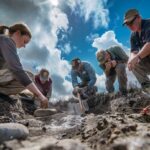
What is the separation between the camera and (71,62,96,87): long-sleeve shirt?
10.1 metres

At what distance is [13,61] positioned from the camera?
200 inches

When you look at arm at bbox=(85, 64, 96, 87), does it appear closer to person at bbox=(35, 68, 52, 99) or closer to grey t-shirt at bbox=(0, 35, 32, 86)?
person at bbox=(35, 68, 52, 99)

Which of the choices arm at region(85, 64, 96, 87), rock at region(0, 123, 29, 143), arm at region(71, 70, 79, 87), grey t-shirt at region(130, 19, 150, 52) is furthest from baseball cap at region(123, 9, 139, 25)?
arm at region(71, 70, 79, 87)

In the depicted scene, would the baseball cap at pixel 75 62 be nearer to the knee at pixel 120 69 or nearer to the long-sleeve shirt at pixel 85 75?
the long-sleeve shirt at pixel 85 75

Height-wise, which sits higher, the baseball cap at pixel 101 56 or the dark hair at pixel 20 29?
the baseball cap at pixel 101 56

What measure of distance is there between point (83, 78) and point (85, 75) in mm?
125

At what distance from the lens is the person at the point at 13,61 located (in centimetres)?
502

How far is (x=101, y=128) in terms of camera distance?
3.77 metres

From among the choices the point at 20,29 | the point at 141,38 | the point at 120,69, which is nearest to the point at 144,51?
the point at 141,38

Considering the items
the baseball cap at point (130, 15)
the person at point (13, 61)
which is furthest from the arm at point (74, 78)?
the person at point (13, 61)

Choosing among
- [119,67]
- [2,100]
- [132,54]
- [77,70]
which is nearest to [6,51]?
[2,100]

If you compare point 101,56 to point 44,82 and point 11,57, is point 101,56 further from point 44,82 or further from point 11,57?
point 11,57

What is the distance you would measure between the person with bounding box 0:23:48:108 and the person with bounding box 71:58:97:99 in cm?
458

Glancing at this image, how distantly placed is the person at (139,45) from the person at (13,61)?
75.8 inches
